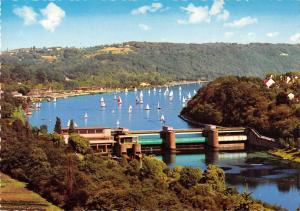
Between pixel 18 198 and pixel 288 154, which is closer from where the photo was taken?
pixel 18 198

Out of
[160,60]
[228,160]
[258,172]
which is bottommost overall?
[258,172]

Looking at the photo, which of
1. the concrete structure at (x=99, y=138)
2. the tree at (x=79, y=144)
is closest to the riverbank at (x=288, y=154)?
the concrete structure at (x=99, y=138)

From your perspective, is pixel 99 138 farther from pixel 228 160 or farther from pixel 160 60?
pixel 160 60

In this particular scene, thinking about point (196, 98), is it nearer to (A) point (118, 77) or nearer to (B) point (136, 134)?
(B) point (136, 134)

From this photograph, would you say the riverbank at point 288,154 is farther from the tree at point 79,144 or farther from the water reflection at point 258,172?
the tree at point 79,144

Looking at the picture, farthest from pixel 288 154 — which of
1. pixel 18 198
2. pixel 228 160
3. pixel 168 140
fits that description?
pixel 18 198

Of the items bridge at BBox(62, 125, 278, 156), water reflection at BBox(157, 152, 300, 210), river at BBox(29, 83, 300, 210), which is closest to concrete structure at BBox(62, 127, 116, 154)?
bridge at BBox(62, 125, 278, 156)
